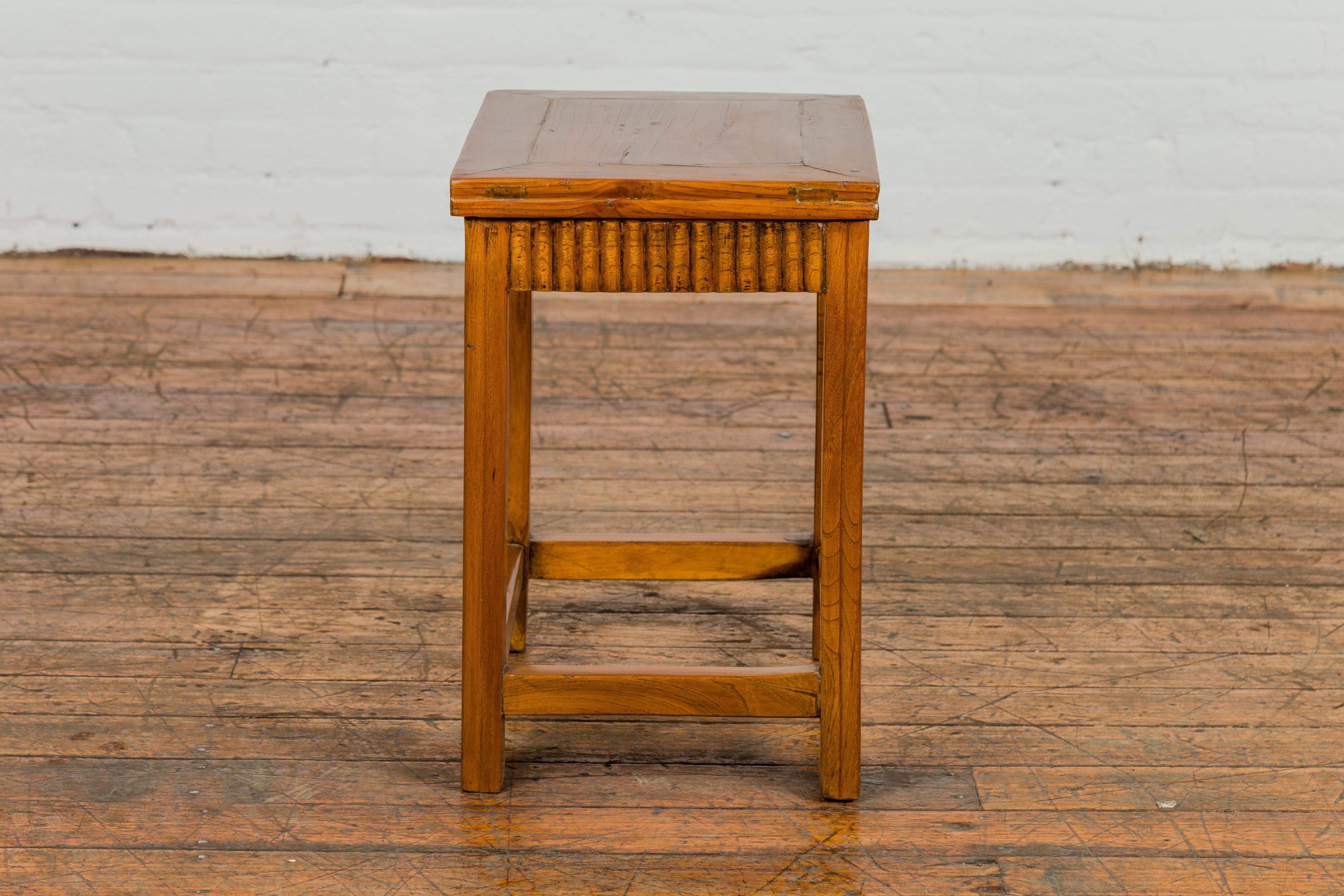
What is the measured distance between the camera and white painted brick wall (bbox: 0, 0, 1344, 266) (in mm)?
3193

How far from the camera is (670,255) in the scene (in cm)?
112

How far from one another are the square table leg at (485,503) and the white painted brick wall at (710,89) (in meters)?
2.12

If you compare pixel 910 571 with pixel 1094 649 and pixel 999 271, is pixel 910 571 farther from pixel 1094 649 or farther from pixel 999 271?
pixel 999 271

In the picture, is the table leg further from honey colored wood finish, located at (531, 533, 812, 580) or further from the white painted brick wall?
the white painted brick wall

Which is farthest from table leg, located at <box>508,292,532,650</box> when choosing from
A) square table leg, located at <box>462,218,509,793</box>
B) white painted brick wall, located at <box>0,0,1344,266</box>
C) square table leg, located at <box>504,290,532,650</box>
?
white painted brick wall, located at <box>0,0,1344,266</box>

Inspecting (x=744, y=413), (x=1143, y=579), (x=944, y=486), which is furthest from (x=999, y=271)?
(x=1143, y=579)

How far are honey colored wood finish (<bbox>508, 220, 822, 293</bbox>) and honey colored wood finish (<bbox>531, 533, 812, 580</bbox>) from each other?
45 centimetres

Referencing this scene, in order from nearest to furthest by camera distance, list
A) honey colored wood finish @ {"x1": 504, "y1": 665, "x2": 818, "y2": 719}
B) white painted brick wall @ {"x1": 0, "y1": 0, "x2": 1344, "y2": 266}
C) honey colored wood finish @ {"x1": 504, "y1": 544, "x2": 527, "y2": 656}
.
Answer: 1. honey colored wood finish @ {"x1": 504, "y1": 665, "x2": 818, "y2": 719}
2. honey colored wood finish @ {"x1": 504, "y1": 544, "x2": 527, "y2": 656}
3. white painted brick wall @ {"x1": 0, "y1": 0, "x2": 1344, "y2": 266}

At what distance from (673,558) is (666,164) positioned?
514 millimetres

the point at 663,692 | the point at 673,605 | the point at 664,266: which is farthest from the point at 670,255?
the point at 673,605

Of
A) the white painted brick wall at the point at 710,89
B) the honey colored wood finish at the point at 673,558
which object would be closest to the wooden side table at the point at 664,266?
the honey colored wood finish at the point at 673,558

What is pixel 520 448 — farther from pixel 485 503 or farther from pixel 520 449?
pixel 485 503

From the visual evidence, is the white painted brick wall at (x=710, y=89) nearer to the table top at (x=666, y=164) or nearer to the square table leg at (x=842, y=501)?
the table top at (x=666, y=164)

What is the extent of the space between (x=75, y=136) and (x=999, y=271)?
2096mm
